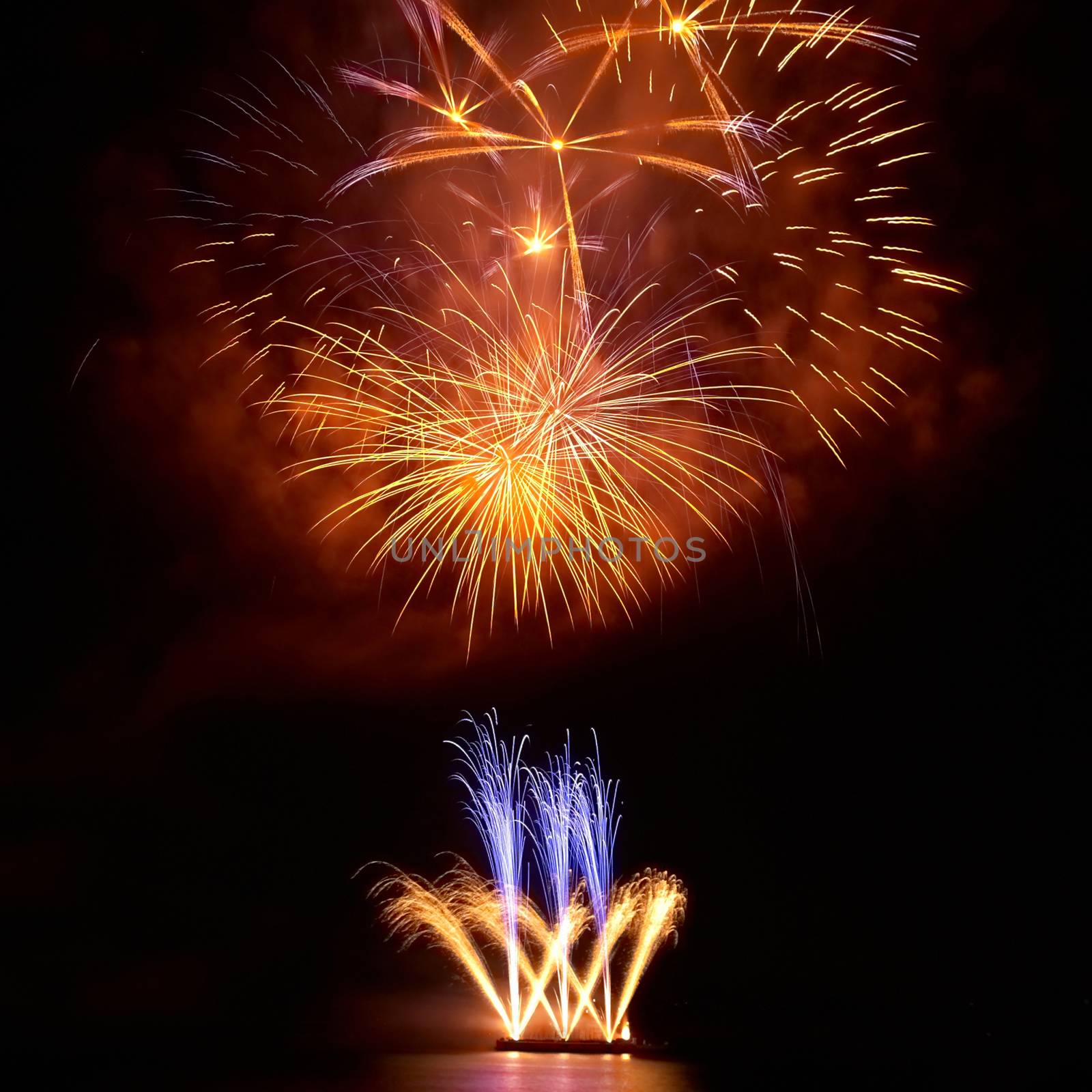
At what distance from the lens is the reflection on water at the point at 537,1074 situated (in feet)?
133

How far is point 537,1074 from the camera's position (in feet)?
155

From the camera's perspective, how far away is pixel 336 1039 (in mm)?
101625

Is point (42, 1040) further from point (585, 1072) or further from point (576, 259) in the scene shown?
point (576, 259)

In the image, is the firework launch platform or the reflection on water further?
the firework launch platform

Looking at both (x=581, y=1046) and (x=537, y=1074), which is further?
(x=581, y=1046)

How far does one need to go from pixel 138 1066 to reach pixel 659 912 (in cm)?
3756

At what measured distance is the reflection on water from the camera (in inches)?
1599

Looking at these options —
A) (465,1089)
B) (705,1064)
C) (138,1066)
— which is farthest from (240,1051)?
(465,1089)

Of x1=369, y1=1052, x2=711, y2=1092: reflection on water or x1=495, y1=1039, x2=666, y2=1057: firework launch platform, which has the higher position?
x1=495, y1=1039, x2=666, y2=1057: firework launch platform

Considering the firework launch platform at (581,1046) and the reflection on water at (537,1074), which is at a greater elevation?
the firework launch platform at (581,1046)

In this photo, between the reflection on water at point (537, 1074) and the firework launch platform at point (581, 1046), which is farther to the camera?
the firework launch platform at point (581, 1046)

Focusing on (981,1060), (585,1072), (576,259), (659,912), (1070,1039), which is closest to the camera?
(576,259)

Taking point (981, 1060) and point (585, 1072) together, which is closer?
point (585, 1072)

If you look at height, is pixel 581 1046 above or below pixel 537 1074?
above
